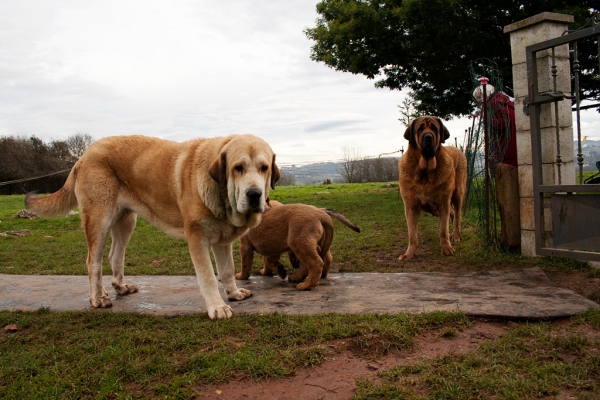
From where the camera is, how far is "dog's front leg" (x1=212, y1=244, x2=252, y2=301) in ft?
14.6

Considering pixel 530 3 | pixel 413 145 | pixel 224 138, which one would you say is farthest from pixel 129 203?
pixel 530 3

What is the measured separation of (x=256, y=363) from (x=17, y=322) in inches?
97.8

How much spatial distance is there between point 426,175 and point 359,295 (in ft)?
8.95

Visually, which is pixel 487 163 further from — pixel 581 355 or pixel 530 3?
pixel 530 3

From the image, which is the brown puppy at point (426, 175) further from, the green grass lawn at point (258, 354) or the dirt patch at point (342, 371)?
the dirt patch at point (342, 371)

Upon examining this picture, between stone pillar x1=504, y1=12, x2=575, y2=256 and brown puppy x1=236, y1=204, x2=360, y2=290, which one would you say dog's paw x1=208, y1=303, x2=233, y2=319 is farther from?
stone pillar x1=504, y1=12, x2=575, y2=256

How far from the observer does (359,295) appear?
171 inches

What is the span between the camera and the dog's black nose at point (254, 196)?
Answer: 11.8 feet

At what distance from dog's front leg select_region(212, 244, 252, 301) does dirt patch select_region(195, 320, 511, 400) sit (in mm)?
1590

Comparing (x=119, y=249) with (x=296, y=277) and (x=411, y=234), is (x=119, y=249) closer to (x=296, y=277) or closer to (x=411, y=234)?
(x=296, y=277)

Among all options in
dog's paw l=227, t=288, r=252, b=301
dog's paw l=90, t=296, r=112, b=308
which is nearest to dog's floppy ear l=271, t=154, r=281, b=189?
dog's paw l=227, t=288, r=252, b=301

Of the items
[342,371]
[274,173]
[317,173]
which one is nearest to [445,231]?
→ [274,173]

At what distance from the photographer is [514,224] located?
573 cm

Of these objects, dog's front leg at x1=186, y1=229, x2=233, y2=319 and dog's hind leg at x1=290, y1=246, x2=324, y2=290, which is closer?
dog's front leg at x1=186, y1=229, x2=233, y2=319
